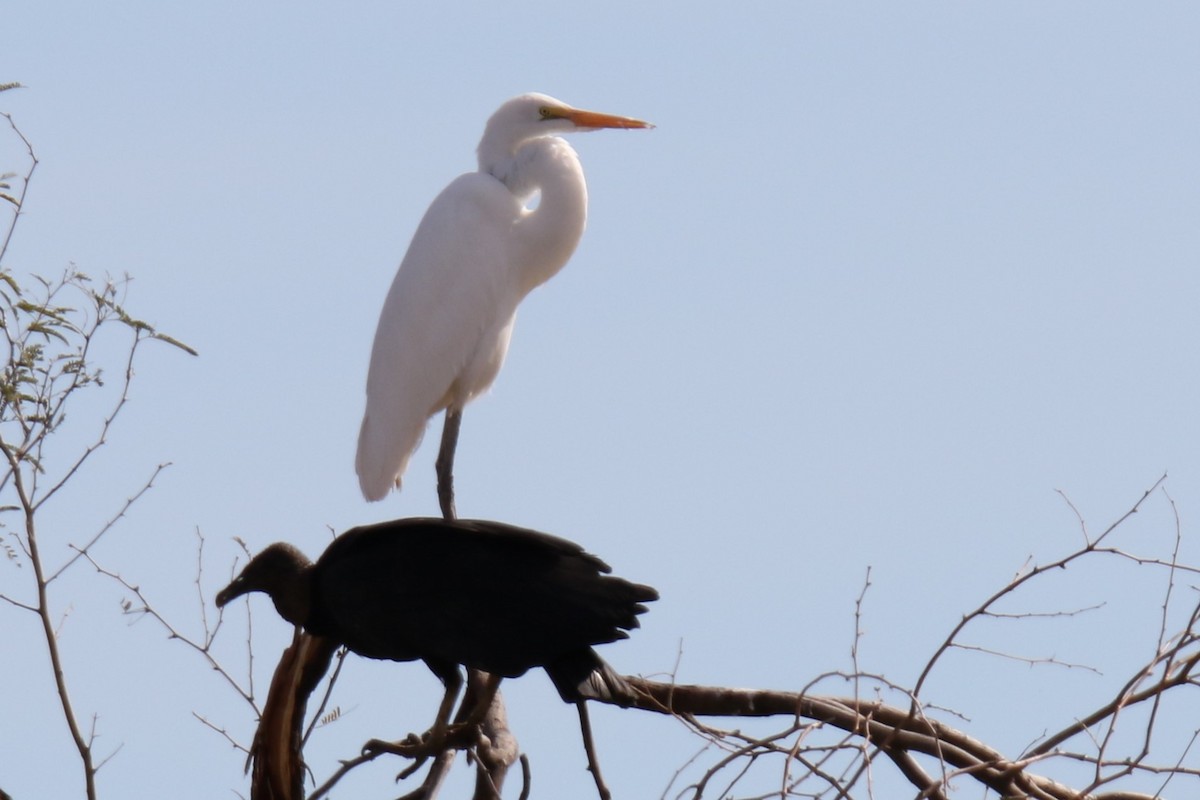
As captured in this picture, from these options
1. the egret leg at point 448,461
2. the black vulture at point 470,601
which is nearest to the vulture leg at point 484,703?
the black vulture at point 470,601

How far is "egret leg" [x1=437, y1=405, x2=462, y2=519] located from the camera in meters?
5.91

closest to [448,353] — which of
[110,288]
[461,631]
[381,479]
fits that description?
[381,479]

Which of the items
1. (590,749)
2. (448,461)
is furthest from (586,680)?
(448,461)

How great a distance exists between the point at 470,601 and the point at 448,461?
1817 millimetres

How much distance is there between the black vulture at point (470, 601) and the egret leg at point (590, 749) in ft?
0.09

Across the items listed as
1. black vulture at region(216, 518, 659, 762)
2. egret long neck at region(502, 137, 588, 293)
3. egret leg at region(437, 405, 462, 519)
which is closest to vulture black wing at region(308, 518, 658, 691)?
black vulture at region(216, 518, 659, 762)

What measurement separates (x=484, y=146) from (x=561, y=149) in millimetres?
290

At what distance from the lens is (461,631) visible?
13.8 feet

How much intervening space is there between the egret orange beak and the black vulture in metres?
2.21

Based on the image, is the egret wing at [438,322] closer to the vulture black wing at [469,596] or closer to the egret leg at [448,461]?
the egret leg at [448,461]

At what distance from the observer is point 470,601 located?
4.20 m

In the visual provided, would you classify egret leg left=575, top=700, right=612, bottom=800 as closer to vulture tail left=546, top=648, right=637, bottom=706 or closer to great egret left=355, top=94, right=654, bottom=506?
vulture tail left=546, top=648, right=637, bottom=706

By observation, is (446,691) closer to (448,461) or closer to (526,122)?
(448,461)

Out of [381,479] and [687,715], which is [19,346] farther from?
[687,715]
